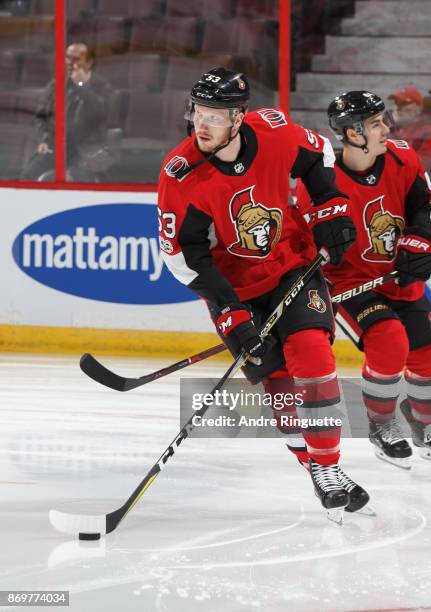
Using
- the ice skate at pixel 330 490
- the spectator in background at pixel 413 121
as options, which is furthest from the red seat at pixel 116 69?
the ice skate at pixel 330 490

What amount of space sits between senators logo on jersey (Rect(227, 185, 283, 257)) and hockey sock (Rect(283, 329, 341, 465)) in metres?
0.24

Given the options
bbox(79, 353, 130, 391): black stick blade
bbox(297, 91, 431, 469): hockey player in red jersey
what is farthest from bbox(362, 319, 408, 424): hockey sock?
bbox(79, 353, 130, 391): black stick blade

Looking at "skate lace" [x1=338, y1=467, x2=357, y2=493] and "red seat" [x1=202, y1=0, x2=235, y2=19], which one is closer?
"skate lace" [x1=338, y1=467, x2=357, y2=493]

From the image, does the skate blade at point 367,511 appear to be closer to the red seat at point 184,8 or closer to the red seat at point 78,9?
the red seat at point 184,8

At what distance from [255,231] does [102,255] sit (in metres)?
2.14

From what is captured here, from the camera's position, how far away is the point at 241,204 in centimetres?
285

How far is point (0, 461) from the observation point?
3406 millimetres

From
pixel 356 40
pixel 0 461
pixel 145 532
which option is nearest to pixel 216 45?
pixel 356 40

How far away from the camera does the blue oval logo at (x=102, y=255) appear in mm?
4898

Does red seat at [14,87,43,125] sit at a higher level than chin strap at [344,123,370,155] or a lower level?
lower

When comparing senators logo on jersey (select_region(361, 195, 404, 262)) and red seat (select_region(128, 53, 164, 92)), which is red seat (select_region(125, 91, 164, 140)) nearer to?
red seat (select_region(128, 53, 164, 92))

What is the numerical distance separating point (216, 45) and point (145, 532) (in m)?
2.77

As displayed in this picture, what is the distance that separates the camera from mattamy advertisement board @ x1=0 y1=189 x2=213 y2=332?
16.1ft

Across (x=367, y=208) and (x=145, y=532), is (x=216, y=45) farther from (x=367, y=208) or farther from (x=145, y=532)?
(x=145, y=532)
